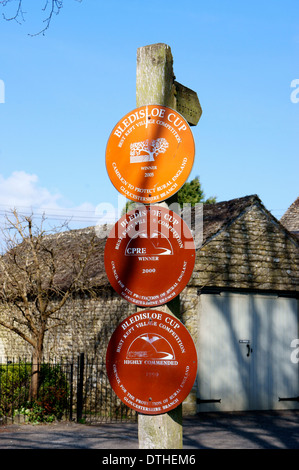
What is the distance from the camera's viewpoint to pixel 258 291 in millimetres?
15320

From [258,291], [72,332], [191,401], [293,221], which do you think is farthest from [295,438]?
[293,221]

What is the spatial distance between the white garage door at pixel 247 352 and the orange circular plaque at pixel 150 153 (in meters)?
10.7

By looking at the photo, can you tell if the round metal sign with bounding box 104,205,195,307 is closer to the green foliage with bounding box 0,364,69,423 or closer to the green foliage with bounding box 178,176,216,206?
the green foliage with bounding box 0,364,69,423

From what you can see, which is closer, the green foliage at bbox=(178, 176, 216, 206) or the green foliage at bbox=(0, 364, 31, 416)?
the green foliage at bbox=(0, 364, 31, 416)

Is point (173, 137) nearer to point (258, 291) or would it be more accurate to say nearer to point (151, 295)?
point (151, 295)

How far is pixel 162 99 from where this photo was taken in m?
4.16

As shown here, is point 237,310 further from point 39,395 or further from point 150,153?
point 150,153

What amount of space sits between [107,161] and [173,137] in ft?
1.46

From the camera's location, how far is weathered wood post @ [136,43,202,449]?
386cm

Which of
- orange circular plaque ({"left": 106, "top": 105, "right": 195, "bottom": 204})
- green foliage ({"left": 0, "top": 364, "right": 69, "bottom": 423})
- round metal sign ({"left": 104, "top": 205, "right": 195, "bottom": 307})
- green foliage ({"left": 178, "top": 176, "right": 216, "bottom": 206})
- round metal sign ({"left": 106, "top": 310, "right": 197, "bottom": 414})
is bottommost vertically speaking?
green foliage ({"left": 0, "top": 364, "right": 69, "bottom": 423})

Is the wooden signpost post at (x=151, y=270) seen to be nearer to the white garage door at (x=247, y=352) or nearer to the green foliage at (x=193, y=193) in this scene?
the white garage door at (x=247, y=352)

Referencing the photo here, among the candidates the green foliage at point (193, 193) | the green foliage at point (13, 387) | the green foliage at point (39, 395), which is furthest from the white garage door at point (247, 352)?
the green foliage at point (193, 193)

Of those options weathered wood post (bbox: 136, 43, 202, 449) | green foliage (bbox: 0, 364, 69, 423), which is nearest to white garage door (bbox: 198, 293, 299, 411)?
green foliage (bbox: 0, 364, 69, 423)

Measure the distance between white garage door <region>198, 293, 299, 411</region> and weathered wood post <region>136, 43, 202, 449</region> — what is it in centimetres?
1050
